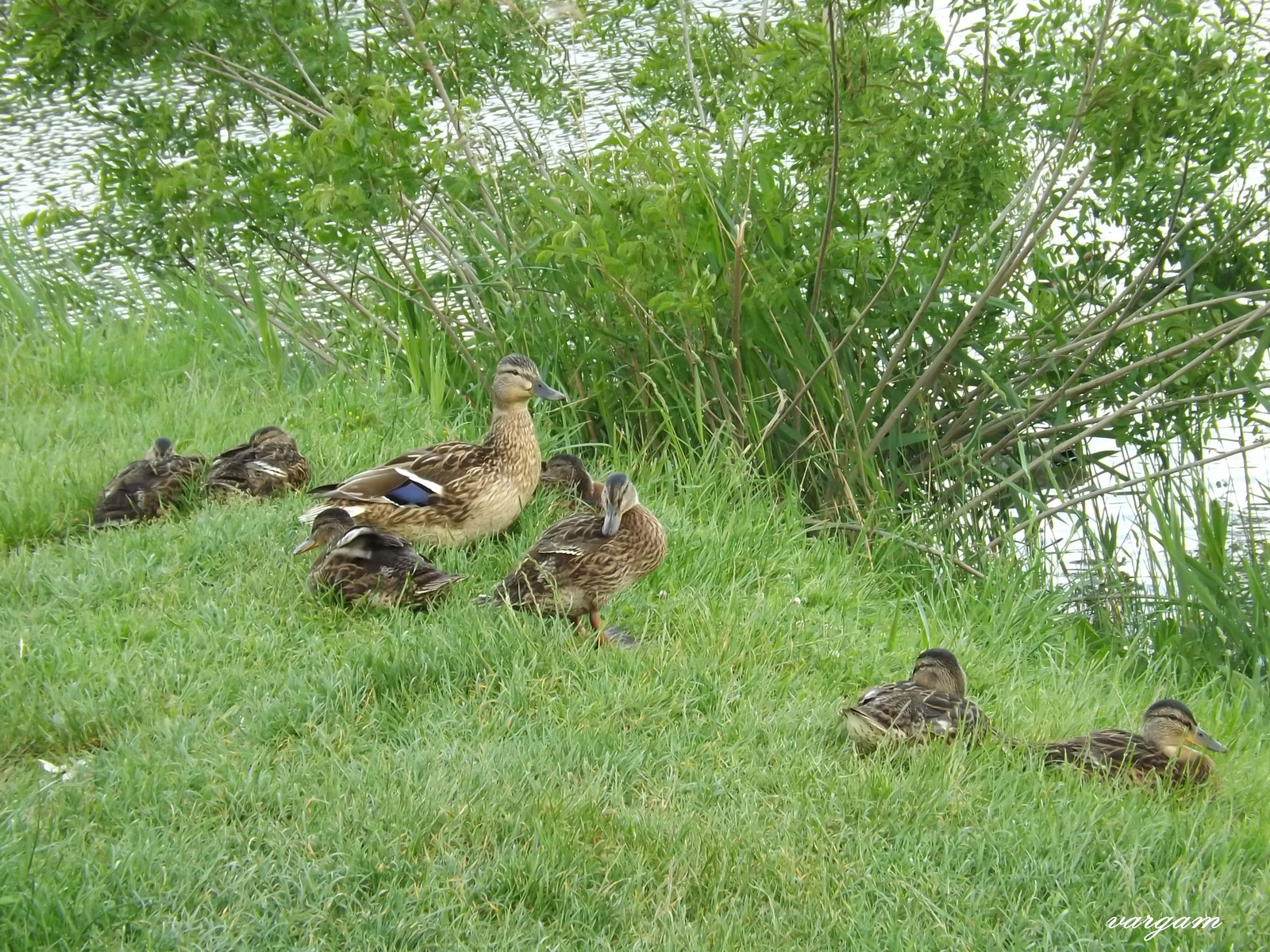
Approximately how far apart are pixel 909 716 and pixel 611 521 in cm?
135

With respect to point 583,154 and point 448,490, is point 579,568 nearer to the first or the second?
point 448,490

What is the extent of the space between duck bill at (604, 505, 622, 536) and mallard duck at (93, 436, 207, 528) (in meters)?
1.99

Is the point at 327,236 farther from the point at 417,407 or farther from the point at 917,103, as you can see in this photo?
the point at 917,103

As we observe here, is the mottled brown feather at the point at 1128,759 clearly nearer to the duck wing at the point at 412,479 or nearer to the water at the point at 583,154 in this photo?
the duck wing at the point at 412,479

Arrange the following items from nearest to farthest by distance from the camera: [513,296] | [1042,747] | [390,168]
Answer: [1042,747], [390,168], [513,296]

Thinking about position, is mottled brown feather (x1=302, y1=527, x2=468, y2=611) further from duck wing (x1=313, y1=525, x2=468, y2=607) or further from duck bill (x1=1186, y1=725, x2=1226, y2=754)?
duck bill (x1=1186, y1=725, x2=1226, y2=754)

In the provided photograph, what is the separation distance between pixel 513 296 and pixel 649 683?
3.97 m

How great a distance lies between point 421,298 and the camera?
27.2 ft

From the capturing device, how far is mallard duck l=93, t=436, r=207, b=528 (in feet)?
18.7

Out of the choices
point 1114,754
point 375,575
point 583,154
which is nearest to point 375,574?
point 375,575

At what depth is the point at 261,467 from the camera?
19.6ft

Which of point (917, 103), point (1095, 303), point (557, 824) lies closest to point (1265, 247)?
point (1095, 303)

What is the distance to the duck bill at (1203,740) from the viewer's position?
172 inches

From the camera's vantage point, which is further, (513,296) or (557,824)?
(513,296)
